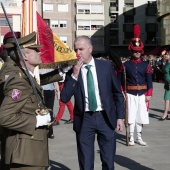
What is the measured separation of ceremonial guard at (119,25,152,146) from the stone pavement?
1.38 ft

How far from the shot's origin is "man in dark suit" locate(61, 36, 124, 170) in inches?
194

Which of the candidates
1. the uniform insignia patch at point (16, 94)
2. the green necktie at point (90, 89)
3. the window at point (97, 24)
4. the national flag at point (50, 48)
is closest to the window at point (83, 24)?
the window at point (97, 24)

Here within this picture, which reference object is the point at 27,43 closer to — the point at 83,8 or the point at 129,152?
the point at 129,152

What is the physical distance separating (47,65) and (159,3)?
4289 centimetres

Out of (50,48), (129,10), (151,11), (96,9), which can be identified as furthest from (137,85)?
(96,9)

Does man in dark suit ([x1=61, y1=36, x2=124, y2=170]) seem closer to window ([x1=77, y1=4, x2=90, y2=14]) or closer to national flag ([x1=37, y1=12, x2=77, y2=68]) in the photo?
national flag ([x1=37, y1=12, x2=77, y2=68])

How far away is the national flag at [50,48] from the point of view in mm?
5903

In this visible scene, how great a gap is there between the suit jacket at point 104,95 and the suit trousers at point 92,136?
7 cm

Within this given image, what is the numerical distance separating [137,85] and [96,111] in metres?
3.14

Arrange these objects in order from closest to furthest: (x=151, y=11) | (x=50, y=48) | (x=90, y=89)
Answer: (x=90, y=89), (x=50, y=48), (x=151, y=11)

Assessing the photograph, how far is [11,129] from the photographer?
138 inches

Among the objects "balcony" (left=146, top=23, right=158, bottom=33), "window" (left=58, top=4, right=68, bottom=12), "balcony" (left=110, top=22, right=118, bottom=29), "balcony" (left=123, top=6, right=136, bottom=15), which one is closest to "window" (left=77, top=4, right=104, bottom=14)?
"window" (left=58, top=4, right=68, bottom=12)

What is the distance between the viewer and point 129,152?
7445mm

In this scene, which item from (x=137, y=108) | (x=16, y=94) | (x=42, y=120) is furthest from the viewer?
(x=137, y=108)
